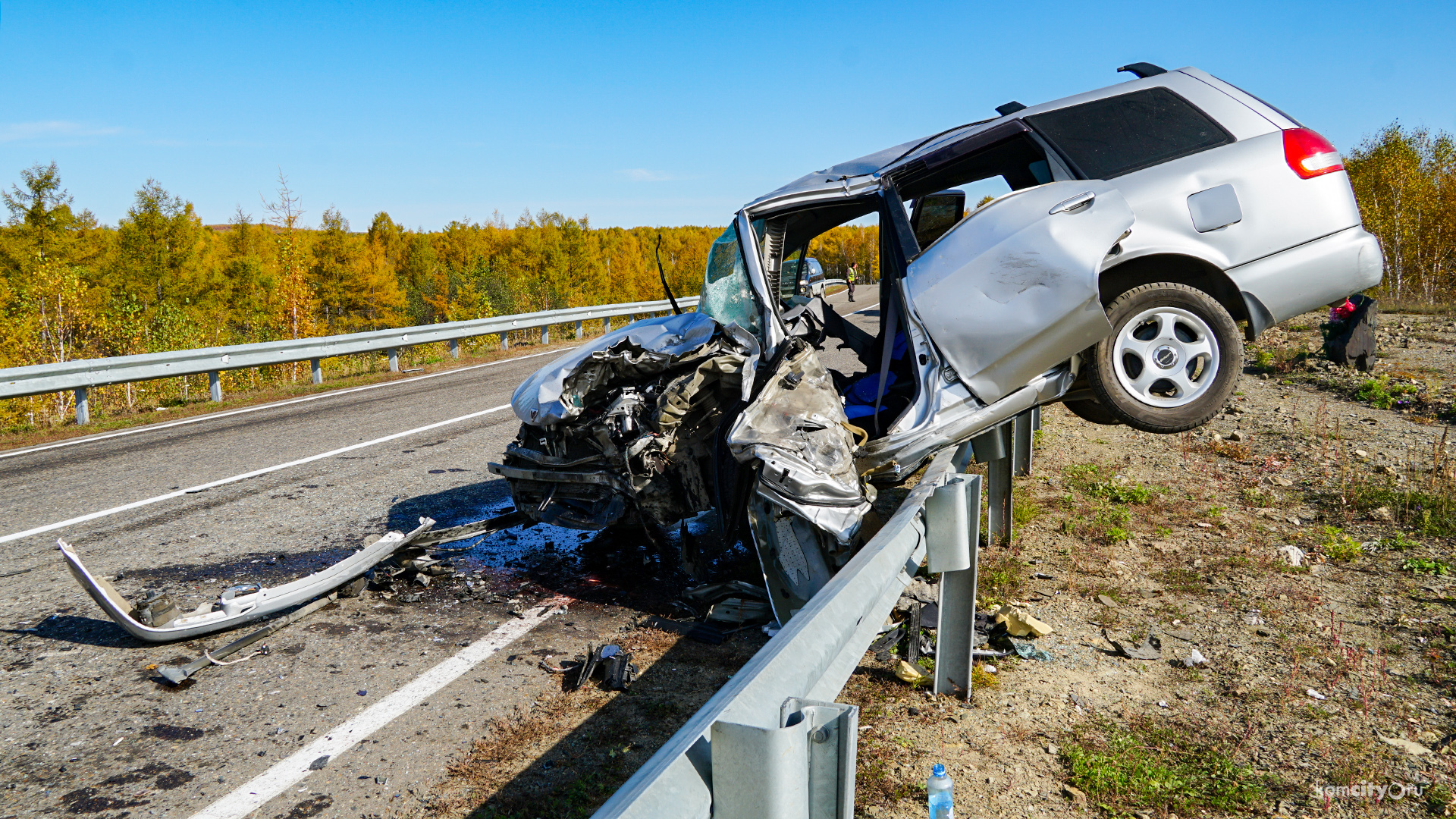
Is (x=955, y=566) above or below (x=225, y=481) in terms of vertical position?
above

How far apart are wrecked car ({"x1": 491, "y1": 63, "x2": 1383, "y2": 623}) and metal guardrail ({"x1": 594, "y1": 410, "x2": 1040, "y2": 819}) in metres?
0.58

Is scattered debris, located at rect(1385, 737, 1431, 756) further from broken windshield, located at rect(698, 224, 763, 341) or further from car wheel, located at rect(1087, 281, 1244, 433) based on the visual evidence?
broken windshield, located at rect(698, 224, 763, 341)

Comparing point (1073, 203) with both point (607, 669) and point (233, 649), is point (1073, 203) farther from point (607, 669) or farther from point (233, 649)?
point (233, 649)

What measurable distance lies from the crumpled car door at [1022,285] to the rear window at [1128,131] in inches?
11.6

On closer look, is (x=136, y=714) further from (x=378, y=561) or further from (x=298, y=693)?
(x=378, y=561)

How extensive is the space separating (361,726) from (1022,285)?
3442 millimetres

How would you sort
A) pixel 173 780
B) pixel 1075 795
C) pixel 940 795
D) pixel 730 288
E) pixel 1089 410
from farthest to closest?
pixel 730 288
pixel 1089 410
pixel 173 780
pixel 1075 795
pixel 940 795

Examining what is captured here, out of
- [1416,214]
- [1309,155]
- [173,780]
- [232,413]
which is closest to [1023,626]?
[1309,155]

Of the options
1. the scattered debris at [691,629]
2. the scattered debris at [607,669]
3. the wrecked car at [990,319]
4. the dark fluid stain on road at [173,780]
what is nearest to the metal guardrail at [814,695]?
the wrecked car at [990,319]

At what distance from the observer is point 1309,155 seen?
394 centimetres

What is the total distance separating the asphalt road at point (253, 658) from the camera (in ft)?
9.11

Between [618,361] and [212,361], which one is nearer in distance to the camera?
[618,361]

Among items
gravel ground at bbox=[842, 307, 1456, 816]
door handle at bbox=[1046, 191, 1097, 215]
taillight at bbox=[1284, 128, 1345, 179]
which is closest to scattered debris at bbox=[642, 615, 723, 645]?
gravel ground at bbox=[842, 307, 1456, 816]

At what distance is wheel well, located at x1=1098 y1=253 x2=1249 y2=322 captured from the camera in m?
4.14
